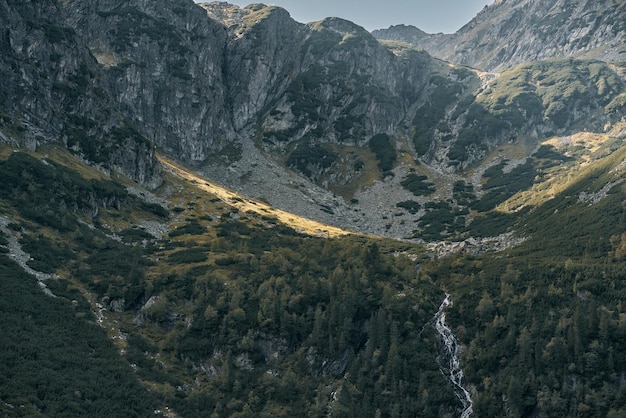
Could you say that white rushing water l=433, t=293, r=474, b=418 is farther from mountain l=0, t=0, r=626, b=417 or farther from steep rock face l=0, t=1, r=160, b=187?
steep rock face l=0, t=1, r=160, b=187

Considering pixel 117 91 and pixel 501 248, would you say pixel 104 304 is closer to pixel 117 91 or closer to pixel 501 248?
pixel 501 248

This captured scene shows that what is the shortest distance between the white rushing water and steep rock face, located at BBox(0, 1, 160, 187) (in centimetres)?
9736

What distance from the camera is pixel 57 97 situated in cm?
13650

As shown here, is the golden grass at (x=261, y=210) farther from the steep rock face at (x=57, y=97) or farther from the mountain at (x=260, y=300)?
the steep rock face at (x=57, y=97)

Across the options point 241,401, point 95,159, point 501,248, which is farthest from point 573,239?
point 95,159

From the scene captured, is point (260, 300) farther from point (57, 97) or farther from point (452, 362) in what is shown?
point (57, 97)

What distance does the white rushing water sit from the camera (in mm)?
A: 60847

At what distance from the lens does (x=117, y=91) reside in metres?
192

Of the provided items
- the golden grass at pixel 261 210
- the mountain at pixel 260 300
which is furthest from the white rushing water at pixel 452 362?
the golden grass at pixel 261 210

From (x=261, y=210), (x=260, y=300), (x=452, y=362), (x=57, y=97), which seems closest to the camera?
(x=452, y=362)

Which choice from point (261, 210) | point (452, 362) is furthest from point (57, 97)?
point (452, 362)

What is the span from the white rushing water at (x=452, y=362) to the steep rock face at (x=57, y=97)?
97365 millimetres

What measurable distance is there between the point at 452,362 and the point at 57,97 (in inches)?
4828

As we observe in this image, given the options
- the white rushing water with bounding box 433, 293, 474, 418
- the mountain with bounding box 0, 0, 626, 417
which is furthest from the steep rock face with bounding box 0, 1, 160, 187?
the white rushing water with bounding box 433, 293, 474, 418
